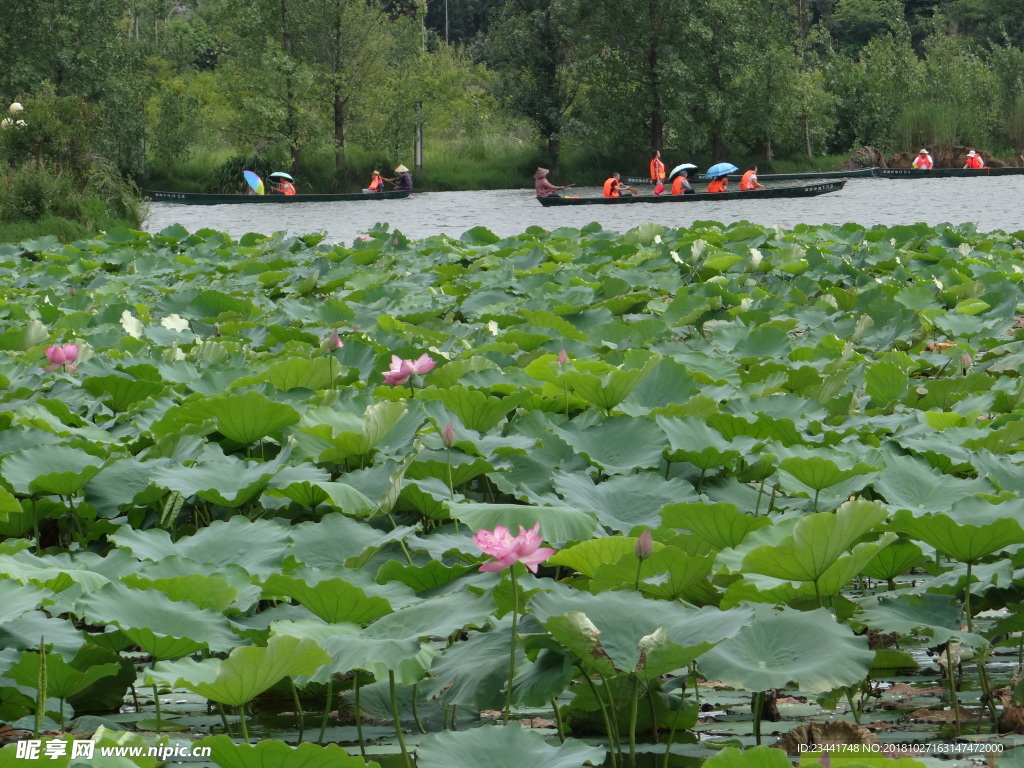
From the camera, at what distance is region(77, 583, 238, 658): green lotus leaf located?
5.27ft

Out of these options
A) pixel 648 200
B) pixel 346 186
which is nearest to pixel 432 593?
pixel 648 200

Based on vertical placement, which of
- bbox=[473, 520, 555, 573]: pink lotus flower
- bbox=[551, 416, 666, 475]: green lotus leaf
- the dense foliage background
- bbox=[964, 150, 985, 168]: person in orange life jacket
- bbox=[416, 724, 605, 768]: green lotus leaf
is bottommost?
bbox=[416, 724, 605, 768]: green lotus leaf

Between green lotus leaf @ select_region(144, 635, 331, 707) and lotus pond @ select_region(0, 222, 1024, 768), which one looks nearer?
green lotus leaf @ select_region(144, 635, 331, 707)

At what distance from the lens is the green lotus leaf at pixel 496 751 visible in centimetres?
129

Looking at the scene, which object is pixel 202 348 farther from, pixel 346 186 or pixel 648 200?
pixel 346 186

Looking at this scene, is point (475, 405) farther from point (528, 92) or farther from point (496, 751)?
point (528, 92)

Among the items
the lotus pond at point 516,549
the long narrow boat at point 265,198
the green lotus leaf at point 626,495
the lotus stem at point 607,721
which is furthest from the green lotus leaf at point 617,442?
the long narrow boat at point 265,198

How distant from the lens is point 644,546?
1.63m

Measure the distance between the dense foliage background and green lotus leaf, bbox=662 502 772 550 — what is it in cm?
2902

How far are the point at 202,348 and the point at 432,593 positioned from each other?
2316 millimetres

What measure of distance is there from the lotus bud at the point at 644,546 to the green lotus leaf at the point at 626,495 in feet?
1.76

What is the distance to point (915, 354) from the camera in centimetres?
428

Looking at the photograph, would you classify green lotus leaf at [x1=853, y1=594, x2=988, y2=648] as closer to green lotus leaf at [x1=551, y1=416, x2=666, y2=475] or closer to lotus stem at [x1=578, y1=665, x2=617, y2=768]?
lotus stem at [x1=578, y1=665, x2=617, y2=768]

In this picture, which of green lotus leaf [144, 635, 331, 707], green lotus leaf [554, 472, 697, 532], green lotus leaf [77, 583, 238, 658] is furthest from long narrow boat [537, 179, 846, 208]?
green lotus leaf [144, 635, 331, 707]
